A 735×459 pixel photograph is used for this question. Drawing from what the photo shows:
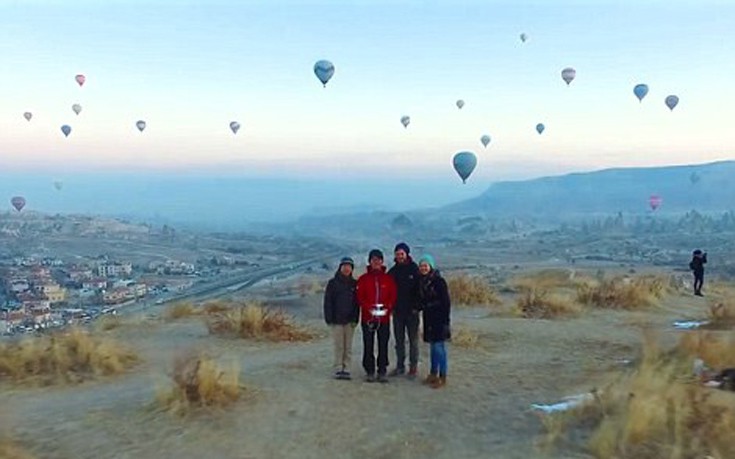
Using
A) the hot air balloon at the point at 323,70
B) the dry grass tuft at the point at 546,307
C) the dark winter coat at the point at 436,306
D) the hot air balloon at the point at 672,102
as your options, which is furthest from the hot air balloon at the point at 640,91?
the dark winter coat at the point at 436,306

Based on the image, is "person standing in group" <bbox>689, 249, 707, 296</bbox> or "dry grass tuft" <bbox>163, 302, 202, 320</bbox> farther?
"person standing in group" <bbox>689, 249, 707, 296</bbox>

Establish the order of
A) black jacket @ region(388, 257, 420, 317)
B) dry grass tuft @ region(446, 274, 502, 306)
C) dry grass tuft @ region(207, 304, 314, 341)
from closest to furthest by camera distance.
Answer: black jacket @ region(388, 257, 420, 317), dry grass tuft @ region(207, 304, 314, 341), dry grass tuft @ region(446, 274, 502, 306)

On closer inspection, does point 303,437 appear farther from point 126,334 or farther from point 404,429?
point 126,334

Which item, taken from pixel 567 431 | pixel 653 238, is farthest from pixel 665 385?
pixel 653 238

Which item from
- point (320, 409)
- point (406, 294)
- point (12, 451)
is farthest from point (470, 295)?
point (12, 451)

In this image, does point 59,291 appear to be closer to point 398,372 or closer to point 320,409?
point 398,372

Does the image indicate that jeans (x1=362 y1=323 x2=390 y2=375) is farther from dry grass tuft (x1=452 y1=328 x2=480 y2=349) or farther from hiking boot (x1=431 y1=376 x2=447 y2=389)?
dry grass tuft (x1=452 y1=328 x2=480 y2=349)

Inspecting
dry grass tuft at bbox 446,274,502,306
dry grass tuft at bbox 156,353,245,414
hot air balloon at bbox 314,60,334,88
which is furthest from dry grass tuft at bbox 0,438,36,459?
hot air balloon at bbox 314,60,334,88
